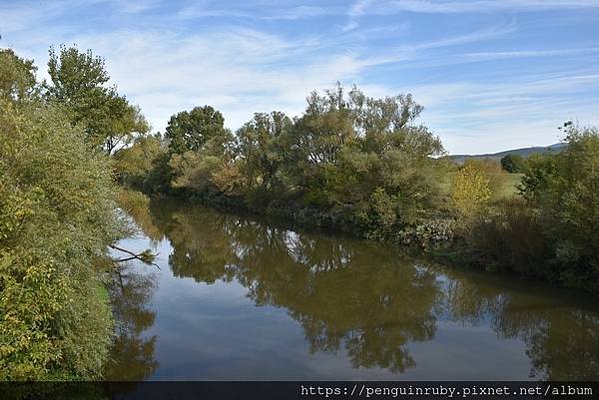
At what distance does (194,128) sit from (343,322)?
59.8 m

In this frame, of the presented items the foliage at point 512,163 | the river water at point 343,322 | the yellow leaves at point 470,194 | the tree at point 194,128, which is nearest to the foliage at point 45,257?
the river water at point 343,322

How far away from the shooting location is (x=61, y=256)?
31.2ft

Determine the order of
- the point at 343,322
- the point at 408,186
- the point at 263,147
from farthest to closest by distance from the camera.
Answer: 1. the point at 263,147
2. the point at 408,186
3. the point at 343,322

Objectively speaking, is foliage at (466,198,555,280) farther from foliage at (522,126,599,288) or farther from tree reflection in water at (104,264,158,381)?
tree reflection in water at (104,264,158,381)

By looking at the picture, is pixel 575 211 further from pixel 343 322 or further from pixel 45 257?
pixel 45 257

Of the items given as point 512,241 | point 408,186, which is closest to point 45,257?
point 512,241

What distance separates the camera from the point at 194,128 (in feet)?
236

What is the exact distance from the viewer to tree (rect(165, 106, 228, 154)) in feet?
232

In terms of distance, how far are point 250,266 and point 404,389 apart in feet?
51.2

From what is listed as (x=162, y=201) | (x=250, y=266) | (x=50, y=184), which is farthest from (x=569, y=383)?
(x=162, y=201)

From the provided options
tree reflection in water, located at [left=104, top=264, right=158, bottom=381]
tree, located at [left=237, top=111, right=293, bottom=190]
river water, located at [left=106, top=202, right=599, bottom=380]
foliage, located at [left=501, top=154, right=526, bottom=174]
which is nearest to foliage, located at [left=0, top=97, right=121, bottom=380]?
tree reflection in water, located at [left=104, top=264, right=158, bottom=381]

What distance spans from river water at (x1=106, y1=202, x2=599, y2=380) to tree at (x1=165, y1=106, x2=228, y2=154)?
4554cm

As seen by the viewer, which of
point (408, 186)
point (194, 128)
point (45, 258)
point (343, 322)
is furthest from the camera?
point (194, 128)

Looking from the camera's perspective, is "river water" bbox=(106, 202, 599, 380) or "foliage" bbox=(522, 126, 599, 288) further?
"foliage" bbox=(522, 126, 599, 288)
